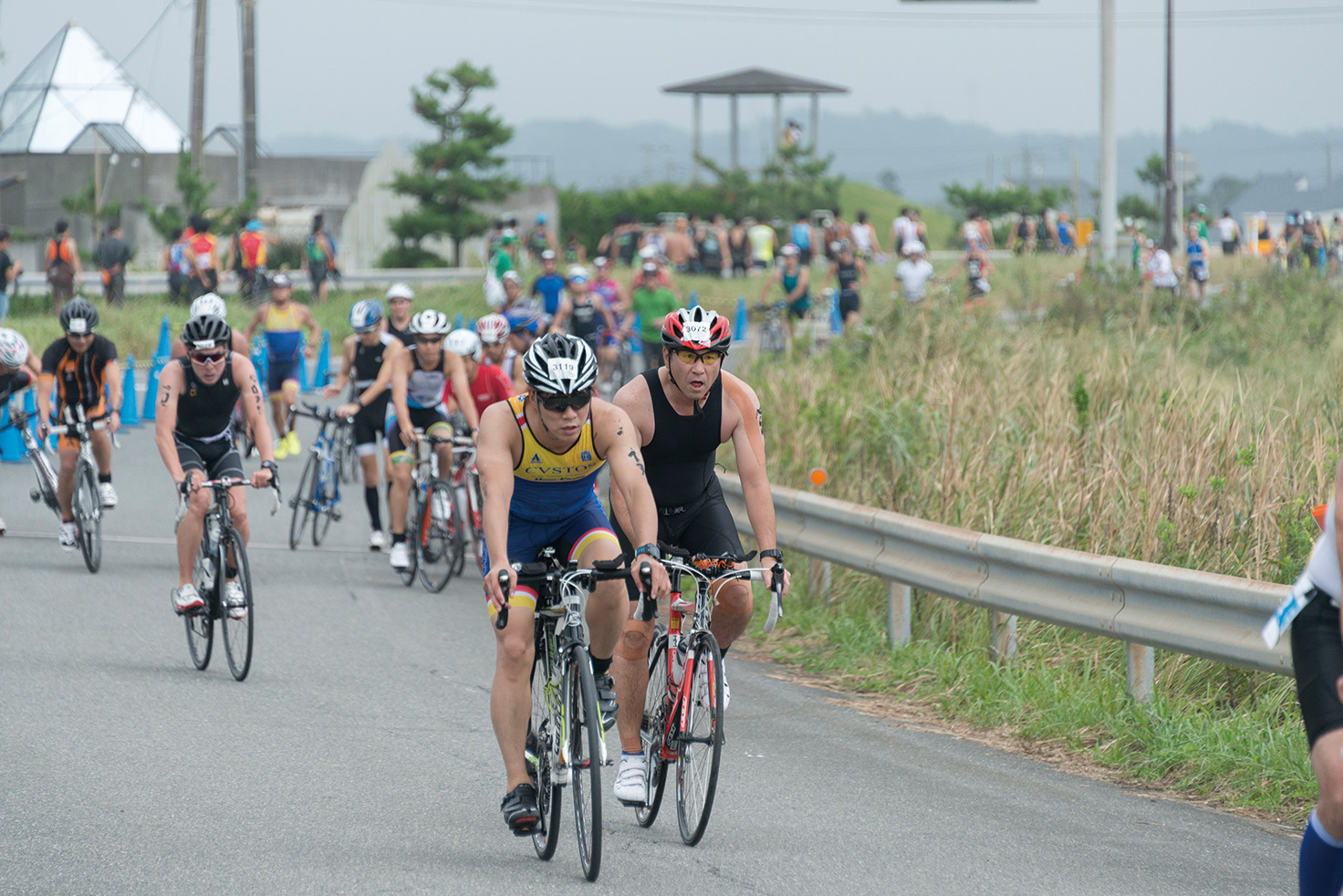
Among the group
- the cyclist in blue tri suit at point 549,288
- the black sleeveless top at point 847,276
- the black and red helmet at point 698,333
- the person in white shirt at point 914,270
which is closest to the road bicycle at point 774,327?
the person in white shirt at point 914,270

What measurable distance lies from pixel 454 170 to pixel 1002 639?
39620 mm

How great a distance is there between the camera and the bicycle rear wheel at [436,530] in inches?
437

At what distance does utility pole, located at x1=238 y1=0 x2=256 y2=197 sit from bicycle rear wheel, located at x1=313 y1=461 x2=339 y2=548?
1975cm

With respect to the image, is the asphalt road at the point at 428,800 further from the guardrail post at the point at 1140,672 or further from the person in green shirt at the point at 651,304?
the person in green shirt at the point at 651,304

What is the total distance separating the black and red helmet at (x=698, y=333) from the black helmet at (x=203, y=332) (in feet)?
12.2

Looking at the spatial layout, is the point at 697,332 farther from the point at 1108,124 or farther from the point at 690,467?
the point at 1108,124

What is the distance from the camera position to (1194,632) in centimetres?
648

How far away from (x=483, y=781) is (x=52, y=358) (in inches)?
263

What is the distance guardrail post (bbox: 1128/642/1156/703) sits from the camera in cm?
701

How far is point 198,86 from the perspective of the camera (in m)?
36.0

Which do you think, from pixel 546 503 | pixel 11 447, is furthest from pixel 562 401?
pixel 11 447

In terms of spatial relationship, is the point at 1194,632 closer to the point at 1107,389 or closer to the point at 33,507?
the point at 1107,389

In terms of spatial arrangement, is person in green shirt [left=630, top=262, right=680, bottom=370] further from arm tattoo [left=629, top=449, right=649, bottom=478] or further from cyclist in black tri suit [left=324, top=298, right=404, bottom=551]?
arm tattoo [left=629, top=449, right=649, bottom=478]

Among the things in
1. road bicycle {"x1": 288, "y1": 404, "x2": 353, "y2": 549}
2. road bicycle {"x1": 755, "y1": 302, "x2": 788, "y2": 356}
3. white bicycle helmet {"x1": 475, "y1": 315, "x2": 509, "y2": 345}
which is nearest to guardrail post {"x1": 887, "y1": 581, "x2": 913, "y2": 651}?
white bicycle helmet {"x1": 475, "y1": 315, "x2": 509, "y2": 345}
